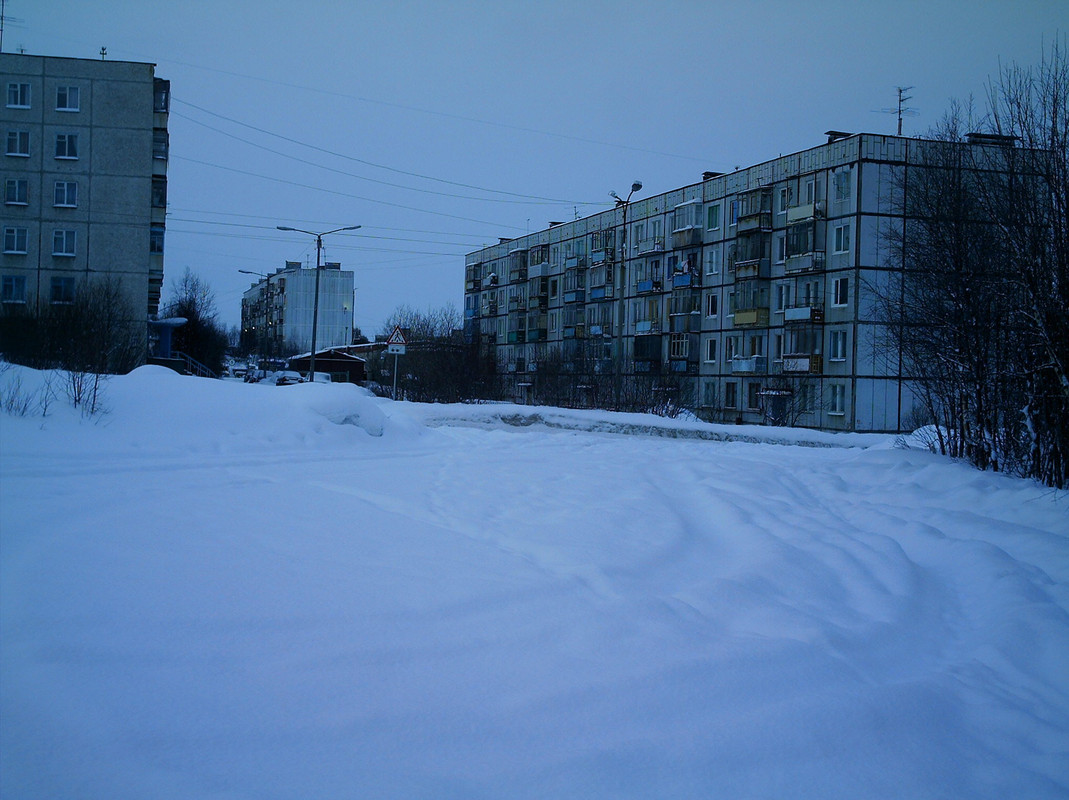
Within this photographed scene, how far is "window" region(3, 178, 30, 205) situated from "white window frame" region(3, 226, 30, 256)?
133 centimetres

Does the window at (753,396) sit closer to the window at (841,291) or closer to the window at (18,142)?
the window at (841,291)

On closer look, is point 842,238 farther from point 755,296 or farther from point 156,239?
point 156,239

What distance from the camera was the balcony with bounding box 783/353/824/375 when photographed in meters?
41.5

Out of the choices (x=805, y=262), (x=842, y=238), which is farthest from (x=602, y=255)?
(x=842, y=238)

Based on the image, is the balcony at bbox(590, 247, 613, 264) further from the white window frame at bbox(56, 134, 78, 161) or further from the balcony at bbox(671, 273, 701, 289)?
the white window frame at bbox(56, 134, 78, 161)

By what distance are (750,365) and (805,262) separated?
6278 mm

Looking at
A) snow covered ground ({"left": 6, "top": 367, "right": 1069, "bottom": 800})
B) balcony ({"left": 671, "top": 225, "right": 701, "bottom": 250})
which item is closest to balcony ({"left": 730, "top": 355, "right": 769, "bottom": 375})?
balcony ({"left": 671, "top": 225, "right": 701, "bottom": 250})

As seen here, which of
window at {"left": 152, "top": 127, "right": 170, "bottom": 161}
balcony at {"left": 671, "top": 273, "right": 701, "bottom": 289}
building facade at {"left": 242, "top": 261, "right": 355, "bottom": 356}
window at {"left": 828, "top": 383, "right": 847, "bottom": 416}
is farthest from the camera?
building facade at {"left": 242, "top": 261, "right": 355, "bottom": 356}

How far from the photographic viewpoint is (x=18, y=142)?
4306cm

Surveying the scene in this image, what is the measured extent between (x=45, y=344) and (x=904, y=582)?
24084 mm

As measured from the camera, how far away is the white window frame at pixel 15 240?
43344mm

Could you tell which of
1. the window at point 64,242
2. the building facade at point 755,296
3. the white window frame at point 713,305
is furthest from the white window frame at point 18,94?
the white window frame at point 713,305

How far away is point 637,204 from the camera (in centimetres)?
5800

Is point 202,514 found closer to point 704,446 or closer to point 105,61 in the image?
point 704,446
